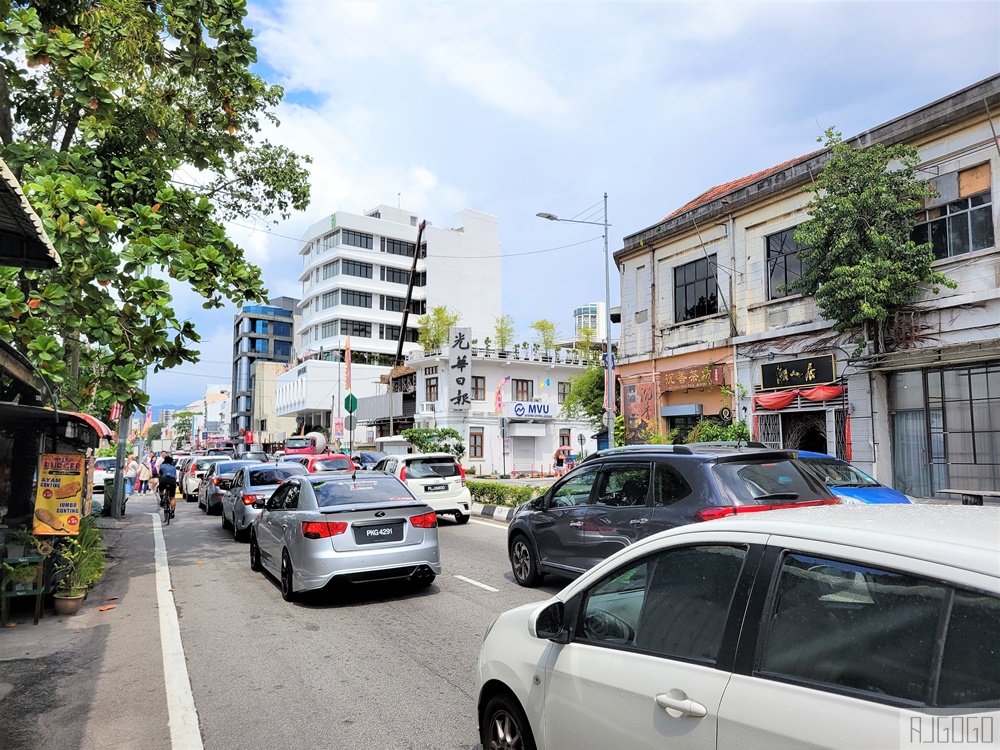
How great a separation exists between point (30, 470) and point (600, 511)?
332 inches

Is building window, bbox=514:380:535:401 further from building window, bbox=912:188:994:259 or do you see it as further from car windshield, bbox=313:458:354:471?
building window, bbox=912:188:994:259

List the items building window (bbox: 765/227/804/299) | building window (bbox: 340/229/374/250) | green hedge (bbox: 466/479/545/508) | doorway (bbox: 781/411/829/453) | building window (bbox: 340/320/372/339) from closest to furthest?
doorway (bbox: 781/411/829/453) < building window (bbox: 765/227/804/299) < green hedge (bbox: 466/479/545/508) < building window (bbox: 340/320/372/339) < building window (bbox: 340/229/374/250)

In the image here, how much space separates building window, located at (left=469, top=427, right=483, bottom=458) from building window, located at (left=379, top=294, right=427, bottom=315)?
26.3 metres

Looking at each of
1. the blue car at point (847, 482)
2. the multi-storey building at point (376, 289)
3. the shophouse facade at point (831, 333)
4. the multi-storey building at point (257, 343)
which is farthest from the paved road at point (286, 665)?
the multi-storey building at point (257, 343)

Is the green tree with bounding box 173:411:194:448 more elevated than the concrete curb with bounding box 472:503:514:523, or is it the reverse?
the green tree with bounding box 173:411:194:448

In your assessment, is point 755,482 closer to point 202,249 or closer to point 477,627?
point 477,627

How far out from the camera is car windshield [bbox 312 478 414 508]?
344 inches

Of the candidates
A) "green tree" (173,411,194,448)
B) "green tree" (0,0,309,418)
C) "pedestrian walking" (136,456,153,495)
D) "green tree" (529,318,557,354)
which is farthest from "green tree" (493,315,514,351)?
"green tree" (173,411,194,448)

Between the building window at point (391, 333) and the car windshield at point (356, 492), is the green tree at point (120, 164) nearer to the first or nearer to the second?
the car windshield at point (356, 492)

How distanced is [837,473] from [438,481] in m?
9.54

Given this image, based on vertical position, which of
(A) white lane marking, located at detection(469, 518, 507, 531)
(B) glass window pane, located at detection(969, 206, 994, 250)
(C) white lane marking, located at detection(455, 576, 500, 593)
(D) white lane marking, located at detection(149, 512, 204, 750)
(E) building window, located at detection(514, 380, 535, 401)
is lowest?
(A) white lane marking, located at detection(469, 518, 507, 531)

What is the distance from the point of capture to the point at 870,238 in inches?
590

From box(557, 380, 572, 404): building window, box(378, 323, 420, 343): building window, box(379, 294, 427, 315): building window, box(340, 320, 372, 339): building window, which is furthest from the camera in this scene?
box(378, 323, 420, 343): building window

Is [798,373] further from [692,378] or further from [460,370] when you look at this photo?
[460,370]
